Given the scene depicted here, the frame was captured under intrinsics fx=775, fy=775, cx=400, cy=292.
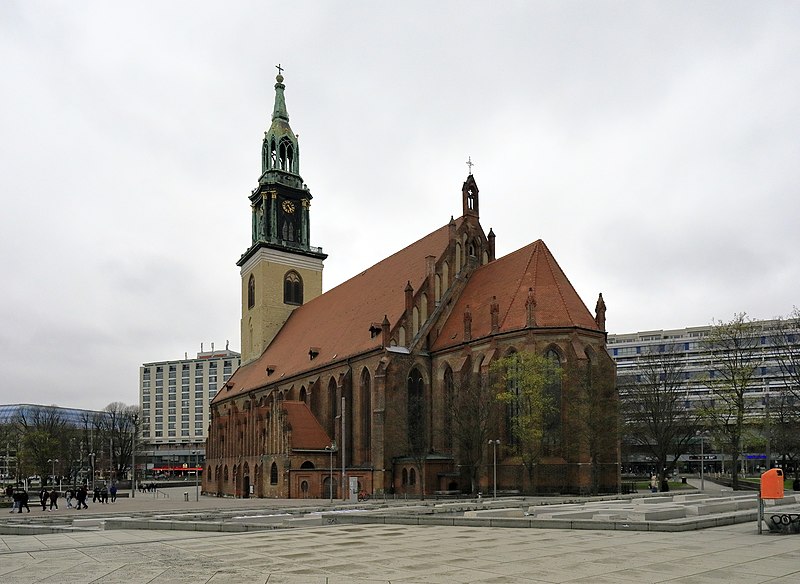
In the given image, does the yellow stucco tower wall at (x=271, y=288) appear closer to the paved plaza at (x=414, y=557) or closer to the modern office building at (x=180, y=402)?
the paved plaza at (x=414, y=557)

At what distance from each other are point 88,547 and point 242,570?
6.75 m

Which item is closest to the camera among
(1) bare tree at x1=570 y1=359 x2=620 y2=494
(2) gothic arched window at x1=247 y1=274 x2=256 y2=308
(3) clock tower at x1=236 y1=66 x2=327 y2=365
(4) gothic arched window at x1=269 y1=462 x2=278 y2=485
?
(1) bare tree at x1=570 y1=359 x2=620 y2=494

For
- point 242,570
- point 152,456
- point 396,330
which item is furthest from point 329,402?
point 152,456

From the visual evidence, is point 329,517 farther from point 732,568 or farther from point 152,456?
point 152,456

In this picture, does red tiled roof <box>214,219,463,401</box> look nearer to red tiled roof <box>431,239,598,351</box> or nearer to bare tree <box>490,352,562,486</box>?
red tiled roof <box>431,239,598,351</box>

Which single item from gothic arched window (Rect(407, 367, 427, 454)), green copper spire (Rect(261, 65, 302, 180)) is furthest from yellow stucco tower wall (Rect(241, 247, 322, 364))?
gothic arched window (Rect(407, 367, 427, 454))

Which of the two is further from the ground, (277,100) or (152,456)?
(277,100)

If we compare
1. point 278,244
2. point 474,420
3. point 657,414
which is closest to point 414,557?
point 474,420

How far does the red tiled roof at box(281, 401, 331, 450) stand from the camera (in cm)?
5678

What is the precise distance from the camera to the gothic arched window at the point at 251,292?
3307 inches

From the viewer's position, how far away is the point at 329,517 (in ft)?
88.7

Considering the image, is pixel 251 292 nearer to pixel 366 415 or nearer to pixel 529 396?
pixel 366 415

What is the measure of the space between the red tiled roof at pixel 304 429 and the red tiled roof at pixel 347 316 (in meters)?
3.91

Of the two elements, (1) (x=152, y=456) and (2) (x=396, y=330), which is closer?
(2) (x=396, y=330)
